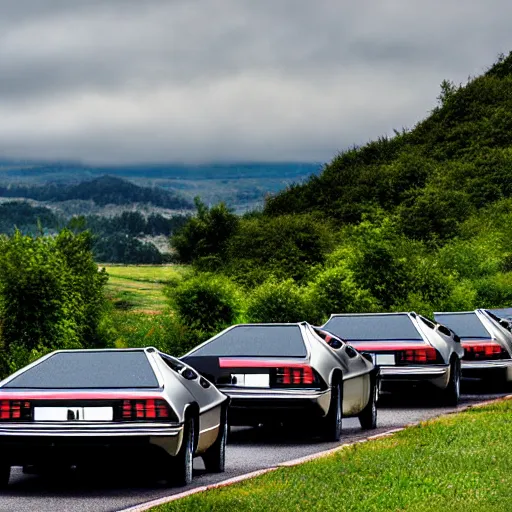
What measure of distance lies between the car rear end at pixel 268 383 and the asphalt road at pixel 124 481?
16.1 inches

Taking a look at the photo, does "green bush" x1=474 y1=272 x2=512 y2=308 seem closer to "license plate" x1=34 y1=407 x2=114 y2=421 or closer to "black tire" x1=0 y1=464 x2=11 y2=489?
"black tire" x1=0 y1=464 x2=11 y2=489

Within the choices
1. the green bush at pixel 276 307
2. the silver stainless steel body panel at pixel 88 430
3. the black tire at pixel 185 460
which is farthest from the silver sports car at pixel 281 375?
the green bush at pixel 276 307

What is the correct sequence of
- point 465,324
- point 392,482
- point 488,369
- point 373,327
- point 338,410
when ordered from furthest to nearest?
point 465,324 → point 488,369 → point 373,327 → point 338,410 → point 392,482

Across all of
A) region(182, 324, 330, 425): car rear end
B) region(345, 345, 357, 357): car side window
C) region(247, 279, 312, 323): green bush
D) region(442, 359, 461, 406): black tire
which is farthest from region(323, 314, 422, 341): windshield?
region(247, 279, 312, 323): green bush

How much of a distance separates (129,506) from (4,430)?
1265mm

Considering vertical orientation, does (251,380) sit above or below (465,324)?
above

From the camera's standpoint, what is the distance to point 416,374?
57.4 feet

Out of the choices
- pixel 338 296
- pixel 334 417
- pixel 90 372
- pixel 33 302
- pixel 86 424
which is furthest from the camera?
pixel 338 296

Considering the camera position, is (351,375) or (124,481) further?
(351,375)

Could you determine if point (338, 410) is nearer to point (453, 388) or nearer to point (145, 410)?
point (145, 410)

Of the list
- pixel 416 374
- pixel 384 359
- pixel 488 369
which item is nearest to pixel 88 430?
pixel 384 359

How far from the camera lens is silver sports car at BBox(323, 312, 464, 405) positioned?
17500 millimetres

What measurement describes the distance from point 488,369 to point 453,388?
8.17 ft

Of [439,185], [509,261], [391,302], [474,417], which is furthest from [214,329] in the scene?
[439,185]
